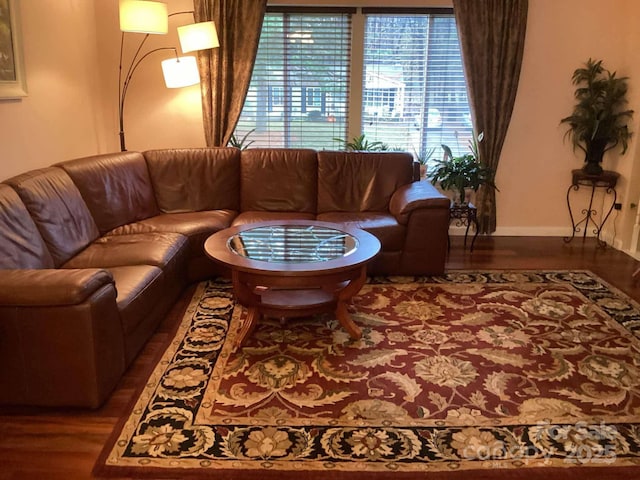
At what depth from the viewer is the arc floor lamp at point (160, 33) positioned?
13.6 ft

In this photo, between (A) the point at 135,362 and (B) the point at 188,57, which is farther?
(B) the point at 188,57

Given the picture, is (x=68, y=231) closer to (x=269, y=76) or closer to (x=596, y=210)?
(x=269, y=76)

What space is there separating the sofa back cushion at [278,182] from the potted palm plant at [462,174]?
114 cm

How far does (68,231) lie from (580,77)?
443 cm

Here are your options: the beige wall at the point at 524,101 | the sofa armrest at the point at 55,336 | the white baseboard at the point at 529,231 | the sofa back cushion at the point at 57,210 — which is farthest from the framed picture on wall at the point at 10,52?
the white baseboard at the point at 529,231

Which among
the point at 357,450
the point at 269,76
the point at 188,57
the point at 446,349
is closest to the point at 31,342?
the point at 357,450

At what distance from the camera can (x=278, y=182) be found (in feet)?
15.3

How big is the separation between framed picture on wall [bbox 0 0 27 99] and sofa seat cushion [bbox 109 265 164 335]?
1378 mm

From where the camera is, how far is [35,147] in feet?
12.6

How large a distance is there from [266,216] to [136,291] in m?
1.70

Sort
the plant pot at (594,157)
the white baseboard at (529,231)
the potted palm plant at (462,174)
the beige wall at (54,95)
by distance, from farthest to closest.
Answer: the white baseboard at (529,231) < the plant pot at (594,157) < the potted palm plant at (462,174) < the beige wall at (54,95)

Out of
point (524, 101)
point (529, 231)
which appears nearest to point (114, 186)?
point (524, 101)

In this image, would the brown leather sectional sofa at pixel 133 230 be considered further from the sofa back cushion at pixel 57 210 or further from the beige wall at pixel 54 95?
the beige wall at pixel 54 95

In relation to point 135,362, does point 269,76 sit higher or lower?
higher
